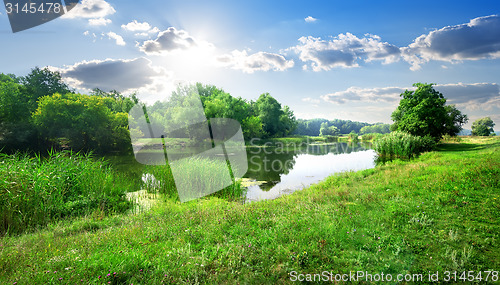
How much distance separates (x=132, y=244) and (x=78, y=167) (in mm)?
8025

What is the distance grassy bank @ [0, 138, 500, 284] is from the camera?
11.5ft

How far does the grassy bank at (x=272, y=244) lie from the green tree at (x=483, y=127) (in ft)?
229

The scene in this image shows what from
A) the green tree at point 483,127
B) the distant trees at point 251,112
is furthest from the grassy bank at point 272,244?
the green tree at point 483,127

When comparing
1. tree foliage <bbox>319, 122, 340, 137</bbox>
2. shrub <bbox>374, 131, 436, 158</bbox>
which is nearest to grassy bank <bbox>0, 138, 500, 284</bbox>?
shrub <bbox>374, 131, 436, 158</bbox>

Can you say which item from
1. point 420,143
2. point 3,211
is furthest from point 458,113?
point 3,211

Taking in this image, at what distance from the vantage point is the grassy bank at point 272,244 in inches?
138

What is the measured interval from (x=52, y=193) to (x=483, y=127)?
8368cm

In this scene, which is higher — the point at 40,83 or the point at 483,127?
the point at 40,83

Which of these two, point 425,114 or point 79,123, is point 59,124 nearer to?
point 79,123

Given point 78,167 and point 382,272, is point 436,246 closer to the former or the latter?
point 382,272

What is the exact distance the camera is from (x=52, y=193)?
821cm

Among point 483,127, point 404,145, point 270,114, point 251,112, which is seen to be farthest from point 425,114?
point 251,112

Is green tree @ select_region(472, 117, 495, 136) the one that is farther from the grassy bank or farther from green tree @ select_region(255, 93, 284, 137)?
the grassy bank

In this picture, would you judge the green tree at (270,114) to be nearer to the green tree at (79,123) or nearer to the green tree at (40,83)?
the green tree at (79,123)
